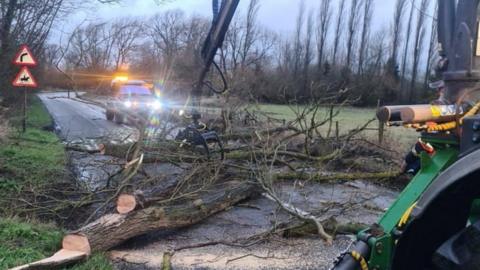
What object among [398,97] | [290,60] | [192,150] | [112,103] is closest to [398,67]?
[398,97]

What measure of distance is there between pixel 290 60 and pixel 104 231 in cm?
4563

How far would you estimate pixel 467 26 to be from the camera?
72.9 inches

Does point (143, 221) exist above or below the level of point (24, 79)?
below

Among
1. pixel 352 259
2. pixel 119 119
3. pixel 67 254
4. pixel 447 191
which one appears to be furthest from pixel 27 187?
pixel 119 119

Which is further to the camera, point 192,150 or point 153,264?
point 192,150

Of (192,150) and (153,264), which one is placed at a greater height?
(192,150)

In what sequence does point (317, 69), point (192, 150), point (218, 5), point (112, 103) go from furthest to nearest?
point (317, 69) → point (112, 103) → point (192, 150) → point (218, 5)

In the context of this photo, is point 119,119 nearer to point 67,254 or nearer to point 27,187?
point 27,187

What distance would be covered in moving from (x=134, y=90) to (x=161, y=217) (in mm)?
13847

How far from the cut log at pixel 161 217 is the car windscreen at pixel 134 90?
38.7 ft

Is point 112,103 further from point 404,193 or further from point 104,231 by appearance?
point 404,193

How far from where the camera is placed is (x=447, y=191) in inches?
61.9

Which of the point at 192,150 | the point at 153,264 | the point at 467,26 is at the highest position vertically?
the point at 467,26

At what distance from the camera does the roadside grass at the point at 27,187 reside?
4234 millimetres
